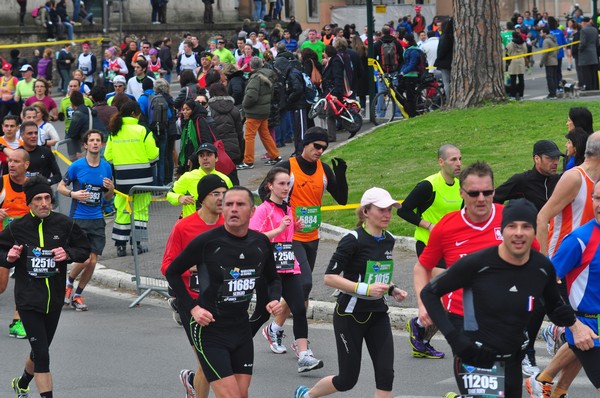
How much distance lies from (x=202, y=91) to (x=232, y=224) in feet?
37.7

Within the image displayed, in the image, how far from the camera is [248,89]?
2027cm

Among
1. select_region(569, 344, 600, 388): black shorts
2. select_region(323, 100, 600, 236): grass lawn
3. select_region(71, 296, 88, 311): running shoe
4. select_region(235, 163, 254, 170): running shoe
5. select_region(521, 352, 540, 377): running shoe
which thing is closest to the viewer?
select_region(569, 344, 600, 388): black shorts

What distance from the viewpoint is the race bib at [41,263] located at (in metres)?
9.35

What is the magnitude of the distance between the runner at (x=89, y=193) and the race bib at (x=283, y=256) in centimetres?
385

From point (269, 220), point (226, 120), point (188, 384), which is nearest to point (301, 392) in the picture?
point (188, 384)

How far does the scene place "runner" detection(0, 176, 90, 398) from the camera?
29.9 feet

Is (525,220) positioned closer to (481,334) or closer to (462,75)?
(481,334)

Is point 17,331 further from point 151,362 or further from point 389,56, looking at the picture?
point 389,56

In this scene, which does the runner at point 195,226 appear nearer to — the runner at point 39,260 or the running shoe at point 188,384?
the running shoe at point 188,384

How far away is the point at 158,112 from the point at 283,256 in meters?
9.02

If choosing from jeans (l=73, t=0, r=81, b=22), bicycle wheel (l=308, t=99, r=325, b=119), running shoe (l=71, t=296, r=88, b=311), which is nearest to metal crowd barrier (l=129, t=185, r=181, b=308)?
running shoe (l=71, t=296, r=88, b=311)

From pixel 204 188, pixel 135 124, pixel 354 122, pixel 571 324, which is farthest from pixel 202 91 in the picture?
pixel 571 324

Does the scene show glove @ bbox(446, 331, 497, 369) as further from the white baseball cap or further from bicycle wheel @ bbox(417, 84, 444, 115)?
bicycle wheel @ bbox(417, 84, 444, 115)

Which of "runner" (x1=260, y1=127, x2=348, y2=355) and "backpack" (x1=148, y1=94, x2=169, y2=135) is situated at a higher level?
"backpack" (x1=148, y1=94, x2=169, y2=135)
